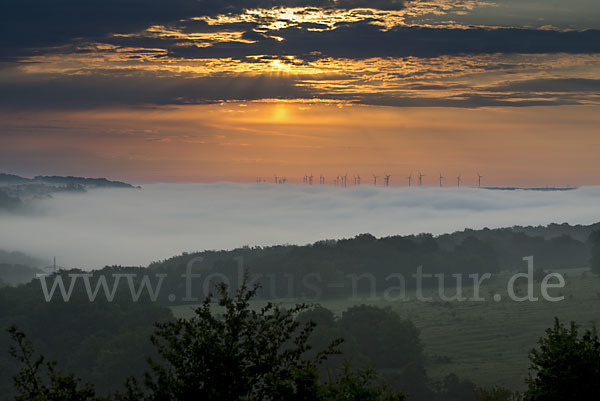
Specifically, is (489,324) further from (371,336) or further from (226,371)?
(226,371)

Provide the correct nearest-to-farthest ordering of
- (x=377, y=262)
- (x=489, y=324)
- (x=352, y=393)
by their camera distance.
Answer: (x=352, y=393), (x=489, y=324), (x=377, y=262)

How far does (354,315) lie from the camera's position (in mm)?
77500

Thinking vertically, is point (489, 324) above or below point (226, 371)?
below

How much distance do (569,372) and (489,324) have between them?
66.5 metres

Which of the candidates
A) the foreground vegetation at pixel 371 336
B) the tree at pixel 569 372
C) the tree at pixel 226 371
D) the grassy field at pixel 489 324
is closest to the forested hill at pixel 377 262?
the foreground vegetation at pixel 371 336

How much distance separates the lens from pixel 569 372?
24.5 m

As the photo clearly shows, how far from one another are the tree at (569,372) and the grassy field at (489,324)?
1329 inches

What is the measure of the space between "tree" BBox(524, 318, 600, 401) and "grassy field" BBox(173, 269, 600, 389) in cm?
3376

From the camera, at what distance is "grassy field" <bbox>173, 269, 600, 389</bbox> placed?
67438 millimetres

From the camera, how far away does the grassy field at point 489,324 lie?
221ft

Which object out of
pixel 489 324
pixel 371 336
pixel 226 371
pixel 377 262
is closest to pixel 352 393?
pixel 226 371

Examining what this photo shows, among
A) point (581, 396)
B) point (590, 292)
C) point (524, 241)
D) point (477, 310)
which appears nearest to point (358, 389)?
point (581, 396)

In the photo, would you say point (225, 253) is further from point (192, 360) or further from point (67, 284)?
point (192, 360)

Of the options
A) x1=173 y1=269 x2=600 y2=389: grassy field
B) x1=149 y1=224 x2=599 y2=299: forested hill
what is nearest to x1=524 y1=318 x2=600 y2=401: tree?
x1=173 y1=269 x2=600 y2=389: grassy field
